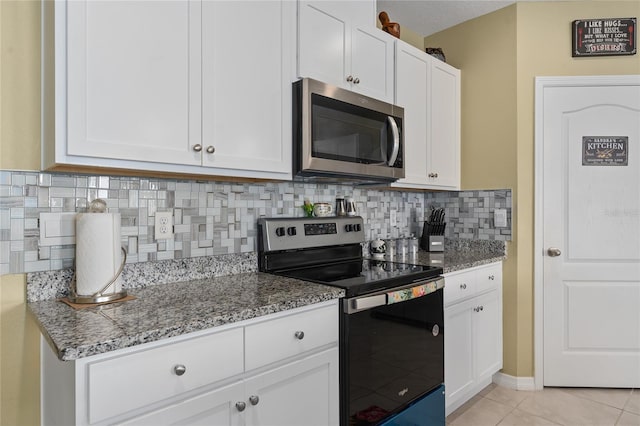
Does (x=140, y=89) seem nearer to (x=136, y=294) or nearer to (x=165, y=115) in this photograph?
(x=165, y=115)

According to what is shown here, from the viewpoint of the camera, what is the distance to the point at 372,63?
2109 mm

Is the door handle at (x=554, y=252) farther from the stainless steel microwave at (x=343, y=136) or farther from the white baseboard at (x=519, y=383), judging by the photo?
the stainless steel microwave at (x=343, y=136)

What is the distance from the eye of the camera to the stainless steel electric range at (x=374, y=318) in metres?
1.50

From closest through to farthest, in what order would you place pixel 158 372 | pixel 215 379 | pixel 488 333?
pixel 158 372
pixel 215 379
pixel 488 333

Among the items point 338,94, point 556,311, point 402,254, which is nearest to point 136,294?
point 338,94

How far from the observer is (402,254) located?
8.36 feet

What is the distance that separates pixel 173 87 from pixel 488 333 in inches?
90.9

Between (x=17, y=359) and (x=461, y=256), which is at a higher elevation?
(x=461, y=256)

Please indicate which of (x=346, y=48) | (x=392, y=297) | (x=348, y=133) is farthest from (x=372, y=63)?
(x=392, y=297)

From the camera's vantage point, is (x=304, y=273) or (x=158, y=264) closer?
(x=158, y=264)

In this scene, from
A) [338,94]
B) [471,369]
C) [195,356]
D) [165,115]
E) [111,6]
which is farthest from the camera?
[471,369]

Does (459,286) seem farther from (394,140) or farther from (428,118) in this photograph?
(428,118)

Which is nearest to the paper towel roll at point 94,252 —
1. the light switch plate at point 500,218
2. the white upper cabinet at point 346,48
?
the white upper cabinet at point 346,48

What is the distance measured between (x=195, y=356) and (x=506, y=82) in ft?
8.67
